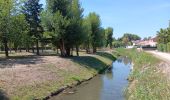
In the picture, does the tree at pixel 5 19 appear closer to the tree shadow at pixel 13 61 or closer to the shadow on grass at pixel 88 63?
the tree shadow at pixel 13 61

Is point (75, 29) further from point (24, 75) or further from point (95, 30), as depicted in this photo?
point (95, 30)

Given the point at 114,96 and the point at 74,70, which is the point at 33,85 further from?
the point at 74,70

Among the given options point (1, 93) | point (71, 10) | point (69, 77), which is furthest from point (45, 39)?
point (1, 93)

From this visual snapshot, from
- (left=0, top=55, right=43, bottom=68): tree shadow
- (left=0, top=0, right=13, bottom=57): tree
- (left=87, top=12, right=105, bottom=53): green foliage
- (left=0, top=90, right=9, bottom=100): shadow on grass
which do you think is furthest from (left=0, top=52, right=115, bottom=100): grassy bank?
(left=87, top=12, right=105, bottom=53): green foliage

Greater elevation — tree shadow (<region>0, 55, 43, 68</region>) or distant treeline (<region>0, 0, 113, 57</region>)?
distant treeline (<region>0, 0, 113, 57</region>)

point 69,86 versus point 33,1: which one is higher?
point 33,1

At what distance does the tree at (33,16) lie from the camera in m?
62.5

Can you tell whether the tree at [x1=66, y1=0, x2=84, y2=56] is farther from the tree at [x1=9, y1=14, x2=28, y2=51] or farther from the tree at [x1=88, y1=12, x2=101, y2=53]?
the tree at [x1=88, y1=12, x2=101, y2=53]

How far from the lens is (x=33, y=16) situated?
207 ft

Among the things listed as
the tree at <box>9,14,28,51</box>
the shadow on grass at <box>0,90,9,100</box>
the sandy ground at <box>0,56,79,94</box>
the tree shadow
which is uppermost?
Answer: the tree at <box>9,14,28,51</box>

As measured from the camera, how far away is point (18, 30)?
50969mm

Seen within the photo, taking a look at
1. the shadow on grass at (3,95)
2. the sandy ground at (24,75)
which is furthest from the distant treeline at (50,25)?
the shadow on grass at (3,95)

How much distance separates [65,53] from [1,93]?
114 ft

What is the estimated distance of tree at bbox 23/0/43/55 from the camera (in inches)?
2461
